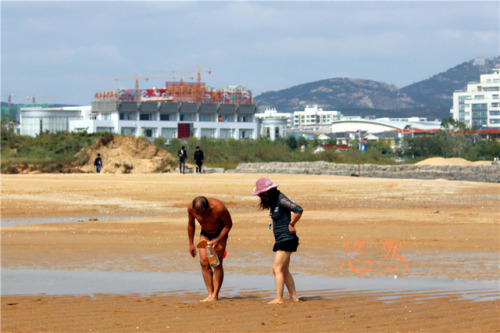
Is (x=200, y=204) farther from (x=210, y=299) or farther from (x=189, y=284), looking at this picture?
(x=189, y=284)

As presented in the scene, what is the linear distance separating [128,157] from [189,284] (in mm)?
33833

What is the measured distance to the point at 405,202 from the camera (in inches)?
966

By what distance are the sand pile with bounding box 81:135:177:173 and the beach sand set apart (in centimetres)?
1569

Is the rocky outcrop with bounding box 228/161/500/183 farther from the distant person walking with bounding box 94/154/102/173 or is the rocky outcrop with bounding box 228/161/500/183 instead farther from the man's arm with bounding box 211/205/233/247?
the man's arm with bounding box 211/205/233/247

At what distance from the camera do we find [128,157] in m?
43.7

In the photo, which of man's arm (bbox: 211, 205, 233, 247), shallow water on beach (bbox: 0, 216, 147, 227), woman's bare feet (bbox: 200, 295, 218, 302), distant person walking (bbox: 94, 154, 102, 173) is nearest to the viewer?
woman's bare feet (bbox: 200, 295, 218, 302)

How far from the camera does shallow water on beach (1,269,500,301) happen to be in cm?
975

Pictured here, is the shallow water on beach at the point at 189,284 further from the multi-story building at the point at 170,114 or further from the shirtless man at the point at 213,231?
the multi-story building at the point at 170,114

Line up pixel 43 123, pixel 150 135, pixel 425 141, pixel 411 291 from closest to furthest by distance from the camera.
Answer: pixel 411 291 → pixel 425 141 → pixel 150 135 → pixel 43 123

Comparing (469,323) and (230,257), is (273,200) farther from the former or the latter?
(230,257)

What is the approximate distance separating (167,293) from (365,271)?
331 cm

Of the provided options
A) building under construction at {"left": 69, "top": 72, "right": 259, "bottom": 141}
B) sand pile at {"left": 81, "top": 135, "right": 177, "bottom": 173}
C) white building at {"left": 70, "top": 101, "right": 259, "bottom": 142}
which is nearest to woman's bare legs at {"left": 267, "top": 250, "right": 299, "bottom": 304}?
sand pile at {"left": 81, "top": 135, "right": 177, "bottom": 173}

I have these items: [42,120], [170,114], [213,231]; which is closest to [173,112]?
[170,114]

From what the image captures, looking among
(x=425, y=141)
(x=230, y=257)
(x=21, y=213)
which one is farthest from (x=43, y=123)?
(x=230, y=257)
